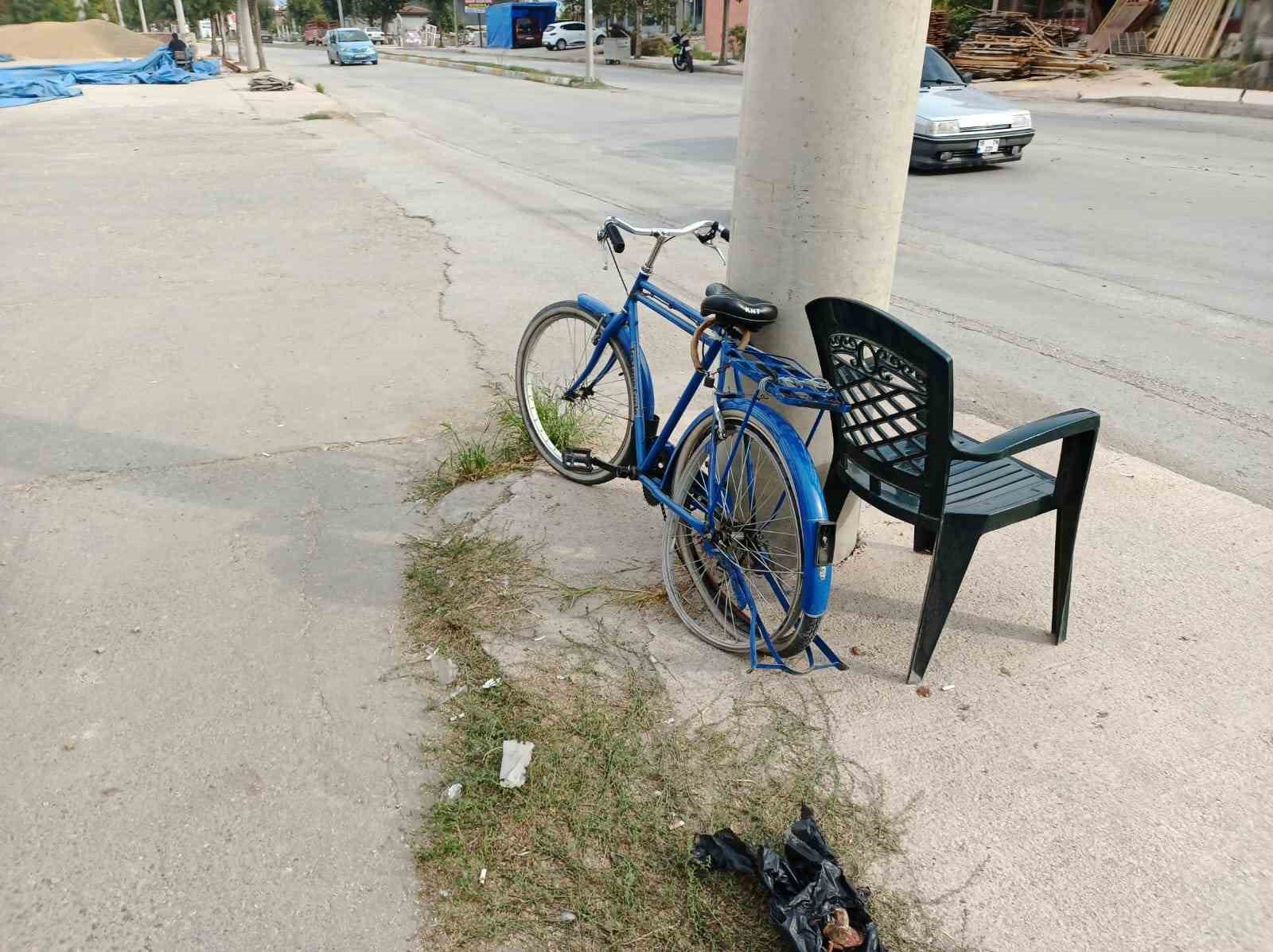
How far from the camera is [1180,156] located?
13.8 metres

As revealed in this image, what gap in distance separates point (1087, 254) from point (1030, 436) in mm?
6675

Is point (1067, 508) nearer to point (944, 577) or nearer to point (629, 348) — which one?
point (944, 577)

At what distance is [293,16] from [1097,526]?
130890 mm

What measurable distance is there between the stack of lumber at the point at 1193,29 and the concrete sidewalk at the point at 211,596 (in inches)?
1144

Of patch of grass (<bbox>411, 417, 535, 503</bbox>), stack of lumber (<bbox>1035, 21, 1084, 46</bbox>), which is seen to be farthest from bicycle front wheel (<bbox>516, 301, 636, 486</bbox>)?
stack of lumber (<bbox>1035, 21, 1084, 46</bbox>)

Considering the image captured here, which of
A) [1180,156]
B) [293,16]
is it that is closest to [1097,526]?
[1180,156]

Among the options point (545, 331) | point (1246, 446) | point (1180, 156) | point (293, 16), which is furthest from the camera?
point (293, 16)

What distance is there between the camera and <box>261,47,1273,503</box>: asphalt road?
534 centimetres

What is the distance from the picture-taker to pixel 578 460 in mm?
4152

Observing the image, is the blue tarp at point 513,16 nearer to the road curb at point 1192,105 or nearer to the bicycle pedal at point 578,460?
the road curb at point 1192,105

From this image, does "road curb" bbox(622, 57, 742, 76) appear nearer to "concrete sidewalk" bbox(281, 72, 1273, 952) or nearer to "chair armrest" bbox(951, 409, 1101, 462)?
"concrete sidewalk" bbox(281, 72, 1273, 952)

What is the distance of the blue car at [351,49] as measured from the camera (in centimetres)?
4734

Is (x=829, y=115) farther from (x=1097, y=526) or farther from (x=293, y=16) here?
(x=293, y=16)

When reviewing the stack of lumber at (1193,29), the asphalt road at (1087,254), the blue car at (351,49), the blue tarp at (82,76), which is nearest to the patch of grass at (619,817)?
the asphalt road at (1087,254)
